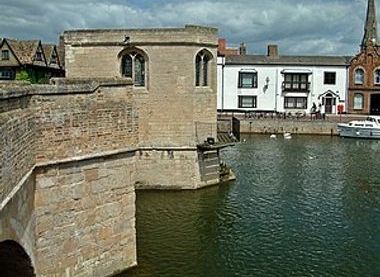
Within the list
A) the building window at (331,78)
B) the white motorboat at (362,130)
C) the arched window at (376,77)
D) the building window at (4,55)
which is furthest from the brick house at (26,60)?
the arched window at (376,77)

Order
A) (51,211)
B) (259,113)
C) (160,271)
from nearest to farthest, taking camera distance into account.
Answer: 1. (51,211)
2. (160,271)
3. (259,113)

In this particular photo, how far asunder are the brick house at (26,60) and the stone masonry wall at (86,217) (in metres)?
39.3

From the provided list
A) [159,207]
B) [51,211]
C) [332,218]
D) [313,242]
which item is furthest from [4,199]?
[332,218]

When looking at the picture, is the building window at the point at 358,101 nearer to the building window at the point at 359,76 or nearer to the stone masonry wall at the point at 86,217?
the building window at the point at 359,76

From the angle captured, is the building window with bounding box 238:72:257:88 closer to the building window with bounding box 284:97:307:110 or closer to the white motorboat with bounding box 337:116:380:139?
the building window with bounding box 284:97:307:110

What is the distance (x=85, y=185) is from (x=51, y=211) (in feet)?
4.24

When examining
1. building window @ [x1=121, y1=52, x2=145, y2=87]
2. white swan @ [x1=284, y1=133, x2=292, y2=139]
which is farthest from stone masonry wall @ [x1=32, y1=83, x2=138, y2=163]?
white swan @ [x1=284, y1=133, x2=292, y2=139]

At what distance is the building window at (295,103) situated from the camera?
6350 centimetres

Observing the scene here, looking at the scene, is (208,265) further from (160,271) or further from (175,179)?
(175,179)

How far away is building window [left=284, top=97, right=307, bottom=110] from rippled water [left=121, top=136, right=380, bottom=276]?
1138 inches

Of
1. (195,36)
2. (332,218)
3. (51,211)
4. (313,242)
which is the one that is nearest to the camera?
(51,211)

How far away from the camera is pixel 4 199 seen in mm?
9430

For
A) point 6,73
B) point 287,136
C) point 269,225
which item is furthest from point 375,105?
point 269,225

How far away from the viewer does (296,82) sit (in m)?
62.9
